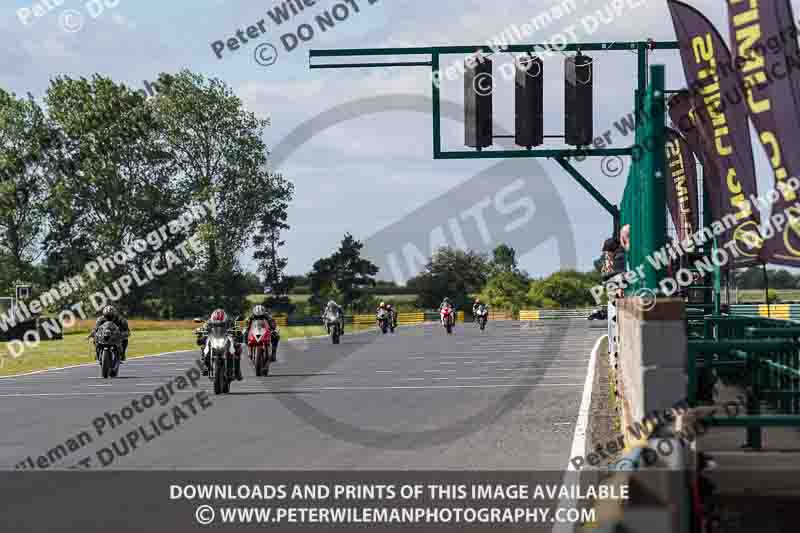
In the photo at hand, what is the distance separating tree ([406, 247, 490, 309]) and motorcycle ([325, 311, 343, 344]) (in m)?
68.6

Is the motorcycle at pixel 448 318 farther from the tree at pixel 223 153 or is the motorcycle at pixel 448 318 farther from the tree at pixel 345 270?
the tree at pixel 345 270

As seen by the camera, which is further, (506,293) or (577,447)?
(506,293)

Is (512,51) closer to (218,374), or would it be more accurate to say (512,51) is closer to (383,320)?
(218,374)

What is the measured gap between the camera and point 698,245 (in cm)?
1939


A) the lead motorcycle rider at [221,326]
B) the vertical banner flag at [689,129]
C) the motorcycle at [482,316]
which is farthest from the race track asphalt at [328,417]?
the motorcycle at [482,316]

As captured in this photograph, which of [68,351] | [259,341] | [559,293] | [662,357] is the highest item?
[559,293]

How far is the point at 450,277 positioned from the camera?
4675 inches

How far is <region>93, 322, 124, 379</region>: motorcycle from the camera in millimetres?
25188

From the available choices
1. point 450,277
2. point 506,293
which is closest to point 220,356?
point 506,293

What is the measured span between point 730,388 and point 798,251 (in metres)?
3.12

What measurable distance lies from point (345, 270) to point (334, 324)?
64.0 metres

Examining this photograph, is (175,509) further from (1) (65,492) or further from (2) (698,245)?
(2) (698,245)

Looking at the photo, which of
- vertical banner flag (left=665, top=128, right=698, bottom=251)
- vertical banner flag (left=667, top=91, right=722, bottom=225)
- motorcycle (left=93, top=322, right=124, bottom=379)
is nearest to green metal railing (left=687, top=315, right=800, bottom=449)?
vertical banner flag (left=667, top=91, right=722, bottom=225)

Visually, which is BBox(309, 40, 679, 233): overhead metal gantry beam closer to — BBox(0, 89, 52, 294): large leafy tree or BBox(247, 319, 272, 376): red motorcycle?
BBox(247, 319, 272, 376): red motorcycle
